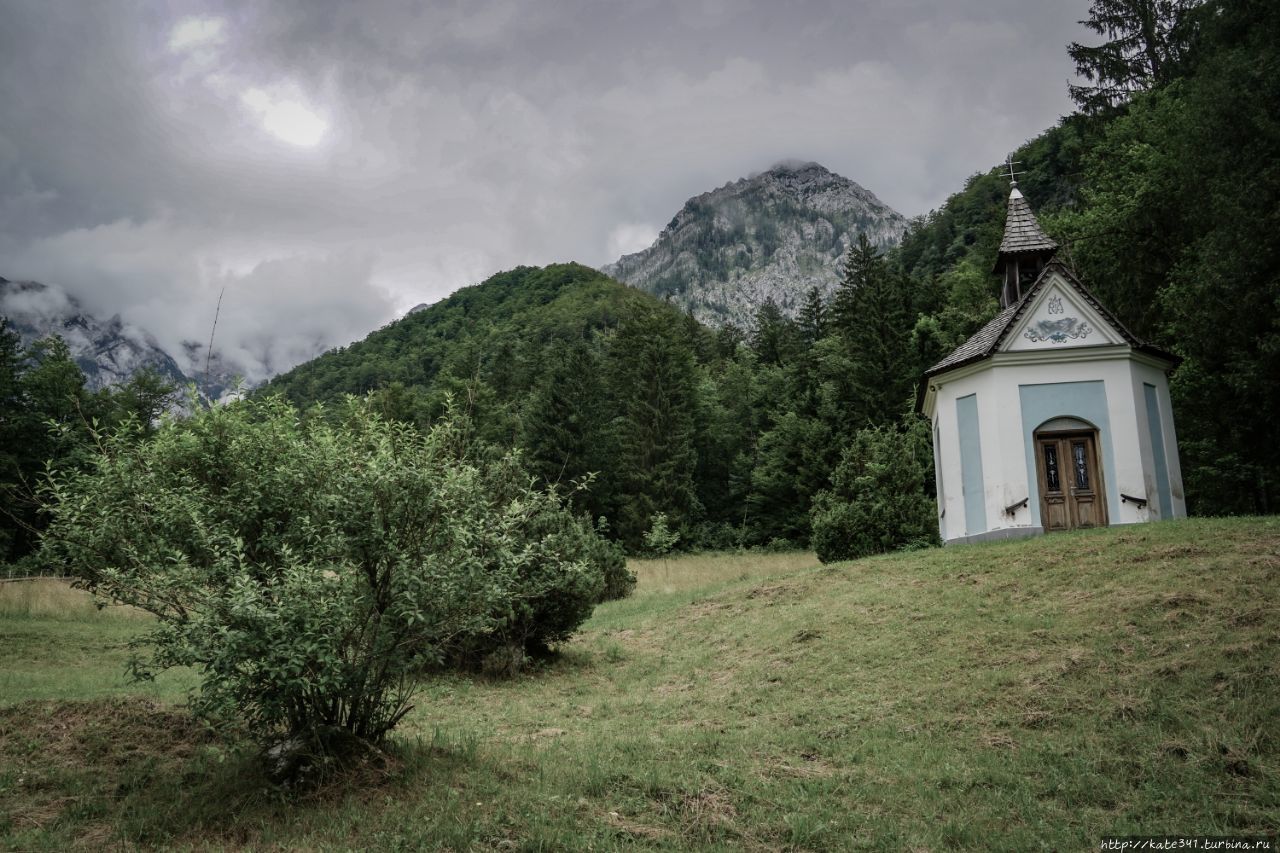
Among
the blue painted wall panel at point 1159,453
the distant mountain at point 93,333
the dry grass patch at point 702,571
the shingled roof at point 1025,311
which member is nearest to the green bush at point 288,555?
the distant mountain at point 93,333

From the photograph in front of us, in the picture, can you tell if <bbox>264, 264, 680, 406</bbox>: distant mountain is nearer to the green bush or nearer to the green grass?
the green grass

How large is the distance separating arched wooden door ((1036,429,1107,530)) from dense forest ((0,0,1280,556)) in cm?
421

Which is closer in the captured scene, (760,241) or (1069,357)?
(1069,357)

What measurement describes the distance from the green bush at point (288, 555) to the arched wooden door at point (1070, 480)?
14.6 metres

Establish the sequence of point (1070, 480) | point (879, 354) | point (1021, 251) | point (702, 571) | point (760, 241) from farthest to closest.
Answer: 1. point (760, 241)
2. point (879, 354)
3. point (702, 571)
4. point (1021, 251)
5. point (1070, 480)

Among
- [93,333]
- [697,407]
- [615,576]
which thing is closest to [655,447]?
[697,407]

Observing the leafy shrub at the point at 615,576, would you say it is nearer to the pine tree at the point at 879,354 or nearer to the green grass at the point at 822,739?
the green grass at the point at 822,739

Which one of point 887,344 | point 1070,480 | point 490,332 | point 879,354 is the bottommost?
point 1070,480

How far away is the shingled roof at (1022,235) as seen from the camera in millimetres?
21016

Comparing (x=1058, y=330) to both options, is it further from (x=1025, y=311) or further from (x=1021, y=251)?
(x=1021, y=251)

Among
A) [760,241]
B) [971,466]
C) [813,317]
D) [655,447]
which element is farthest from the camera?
[760,241]

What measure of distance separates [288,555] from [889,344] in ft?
136

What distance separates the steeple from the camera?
21.1m

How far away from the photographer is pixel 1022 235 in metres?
21.3
